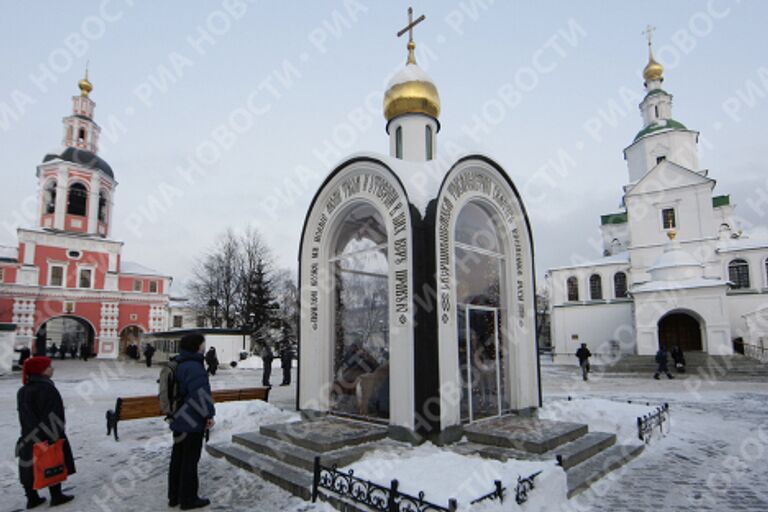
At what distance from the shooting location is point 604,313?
33781 mm

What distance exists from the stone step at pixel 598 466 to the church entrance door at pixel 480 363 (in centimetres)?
195

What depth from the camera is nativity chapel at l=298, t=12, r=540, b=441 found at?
6902 millimetres

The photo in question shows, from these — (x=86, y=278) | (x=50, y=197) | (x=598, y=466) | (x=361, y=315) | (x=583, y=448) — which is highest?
A: (x=50, y=197)

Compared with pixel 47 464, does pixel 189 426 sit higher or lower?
higher

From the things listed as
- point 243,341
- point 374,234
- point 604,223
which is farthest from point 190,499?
point 604,223

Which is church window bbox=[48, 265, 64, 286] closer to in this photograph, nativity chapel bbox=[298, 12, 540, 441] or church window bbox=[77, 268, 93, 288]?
church window bbox=[77, 268, 93, 288]

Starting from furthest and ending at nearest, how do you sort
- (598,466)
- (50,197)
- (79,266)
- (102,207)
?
(102,207) < (79,266) < (50,197) < (598,466)

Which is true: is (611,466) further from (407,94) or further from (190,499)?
(407,94)

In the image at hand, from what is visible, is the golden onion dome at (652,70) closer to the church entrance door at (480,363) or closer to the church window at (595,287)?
the church window at (595,287)

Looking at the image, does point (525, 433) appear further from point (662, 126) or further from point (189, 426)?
point (662, 126)

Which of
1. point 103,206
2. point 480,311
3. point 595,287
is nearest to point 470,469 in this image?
point 480,311

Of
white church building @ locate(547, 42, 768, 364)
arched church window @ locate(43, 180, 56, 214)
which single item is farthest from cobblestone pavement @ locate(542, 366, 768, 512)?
arched church window @ locate(43, 180, 56, 214)

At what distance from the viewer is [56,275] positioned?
36844 millimetres

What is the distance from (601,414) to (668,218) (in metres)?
28.8
